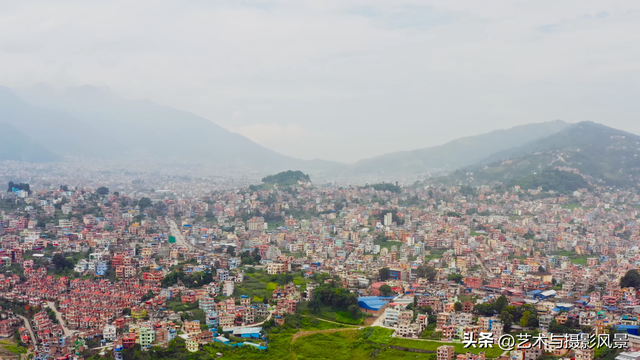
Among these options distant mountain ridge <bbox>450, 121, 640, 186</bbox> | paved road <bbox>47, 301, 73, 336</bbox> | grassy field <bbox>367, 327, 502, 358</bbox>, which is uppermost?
distant mountain ridge <bbox>450, 121, 640, 186</bbox>

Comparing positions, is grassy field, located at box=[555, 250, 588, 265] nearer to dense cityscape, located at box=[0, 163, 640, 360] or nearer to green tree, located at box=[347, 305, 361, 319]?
dense cityscape, located at box=[0, 163, 640, 360]

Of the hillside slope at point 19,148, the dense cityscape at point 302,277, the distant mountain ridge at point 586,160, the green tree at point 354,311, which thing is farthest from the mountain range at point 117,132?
the green tree at point 354,311

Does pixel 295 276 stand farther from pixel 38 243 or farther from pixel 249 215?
pixel 249 215

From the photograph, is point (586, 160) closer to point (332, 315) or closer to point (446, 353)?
point (332, 315)

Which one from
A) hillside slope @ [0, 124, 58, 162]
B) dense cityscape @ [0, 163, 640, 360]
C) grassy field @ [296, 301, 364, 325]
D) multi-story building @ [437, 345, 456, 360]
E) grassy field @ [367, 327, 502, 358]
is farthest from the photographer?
hillside slope @ [0, 124, 58, 162]

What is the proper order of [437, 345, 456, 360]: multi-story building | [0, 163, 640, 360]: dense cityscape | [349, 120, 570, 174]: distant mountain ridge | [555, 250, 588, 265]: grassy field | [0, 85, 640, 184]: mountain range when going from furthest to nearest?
[349, 120, 570, 174]: distant mountain ridge, [0, 85, 640, 184]: mountain range, [555, 250, 588, 265]: grassy field, [0, 163, 640, 360]: dense cityscape, [437, 345, 456, 360]: multi-story building

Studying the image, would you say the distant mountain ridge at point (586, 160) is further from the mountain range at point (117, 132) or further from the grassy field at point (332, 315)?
the mountain range at point (117, 132)

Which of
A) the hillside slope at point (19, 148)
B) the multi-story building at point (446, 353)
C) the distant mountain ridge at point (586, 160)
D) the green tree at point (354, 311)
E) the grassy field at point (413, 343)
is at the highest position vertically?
Answer: the hillside slope at point (19, 148)

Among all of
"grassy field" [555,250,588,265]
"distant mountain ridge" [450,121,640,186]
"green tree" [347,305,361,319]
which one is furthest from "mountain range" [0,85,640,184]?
"green tree" [347,305,361,319]

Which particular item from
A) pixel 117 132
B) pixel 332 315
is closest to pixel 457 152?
pixel 117 132
